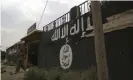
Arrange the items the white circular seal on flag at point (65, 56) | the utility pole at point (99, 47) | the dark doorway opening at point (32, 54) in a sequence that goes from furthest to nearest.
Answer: the dark doorway opening at point (32, 54), the white circular seal on flag at point (65, 56), the utility pole at point (99, 47)

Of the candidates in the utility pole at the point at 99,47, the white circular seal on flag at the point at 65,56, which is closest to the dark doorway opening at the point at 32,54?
the white circular seal on flag at the point at 65,56

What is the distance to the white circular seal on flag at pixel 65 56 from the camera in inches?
503

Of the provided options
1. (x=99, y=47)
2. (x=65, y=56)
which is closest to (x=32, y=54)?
(x=65, y=56)

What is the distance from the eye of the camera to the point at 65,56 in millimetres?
13172

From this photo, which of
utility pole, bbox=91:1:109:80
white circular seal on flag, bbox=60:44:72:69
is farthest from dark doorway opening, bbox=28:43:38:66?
utility pole, bbox=91:1:109:80

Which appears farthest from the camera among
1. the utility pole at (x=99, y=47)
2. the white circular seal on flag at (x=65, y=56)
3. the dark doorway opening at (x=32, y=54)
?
the dark doorway opening at (x=32, y=54)

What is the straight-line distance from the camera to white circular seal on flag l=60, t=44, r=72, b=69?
1277 cm

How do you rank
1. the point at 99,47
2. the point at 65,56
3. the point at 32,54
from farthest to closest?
the point at 32,54 → the point at 65,56 → the point at 99,47

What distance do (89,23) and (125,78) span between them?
3.44m

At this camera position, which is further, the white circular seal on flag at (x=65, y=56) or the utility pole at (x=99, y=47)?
the white circular seal on flag at (x=65, y=56)

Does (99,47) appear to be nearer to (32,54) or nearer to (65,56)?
(65,56)

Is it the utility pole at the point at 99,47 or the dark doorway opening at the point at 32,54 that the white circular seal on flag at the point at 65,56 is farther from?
the dark doorway opening at the point at 32,54

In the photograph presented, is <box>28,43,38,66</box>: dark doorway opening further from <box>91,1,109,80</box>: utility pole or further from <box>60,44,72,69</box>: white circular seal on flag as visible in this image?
<box>91,1,109,80</box>: utility pole

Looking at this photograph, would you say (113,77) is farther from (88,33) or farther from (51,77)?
(51,77)
